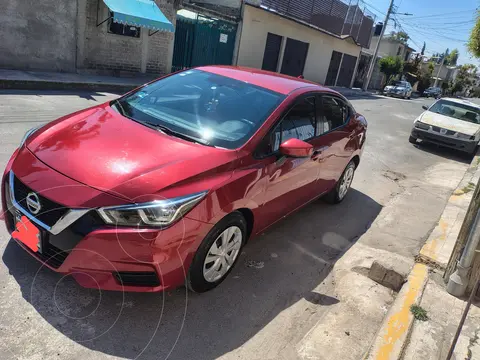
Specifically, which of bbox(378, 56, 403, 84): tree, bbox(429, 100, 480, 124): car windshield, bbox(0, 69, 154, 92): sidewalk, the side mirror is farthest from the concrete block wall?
bbox(378, 56, 403, 84): tree

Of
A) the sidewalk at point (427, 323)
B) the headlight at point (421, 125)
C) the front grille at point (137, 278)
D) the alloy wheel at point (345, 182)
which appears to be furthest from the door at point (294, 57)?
the front grille at point (137, 278)

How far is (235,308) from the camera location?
3139mm

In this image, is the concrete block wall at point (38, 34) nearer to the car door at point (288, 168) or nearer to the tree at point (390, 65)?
the car door at point (288, 168)

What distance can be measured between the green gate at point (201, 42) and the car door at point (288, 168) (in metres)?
13.8

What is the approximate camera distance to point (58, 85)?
11008 millimetres

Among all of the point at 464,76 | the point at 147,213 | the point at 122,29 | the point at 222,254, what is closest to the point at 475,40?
the point at 122,29

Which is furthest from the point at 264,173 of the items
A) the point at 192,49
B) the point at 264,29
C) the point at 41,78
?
the point at 264,29

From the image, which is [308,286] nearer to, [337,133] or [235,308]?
[235,308]

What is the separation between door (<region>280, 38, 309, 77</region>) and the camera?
24.0m

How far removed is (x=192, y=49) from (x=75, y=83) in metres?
7.07

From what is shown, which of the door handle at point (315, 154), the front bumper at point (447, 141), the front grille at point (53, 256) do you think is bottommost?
the front bumper at point (447, 141)

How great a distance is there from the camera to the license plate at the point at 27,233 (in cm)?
263

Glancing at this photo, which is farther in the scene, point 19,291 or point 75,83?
point 75,83

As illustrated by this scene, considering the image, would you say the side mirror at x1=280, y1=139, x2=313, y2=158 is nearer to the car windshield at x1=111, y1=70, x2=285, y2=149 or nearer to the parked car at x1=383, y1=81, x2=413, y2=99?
the car windshield at x1=111, y1=70, x2=285, y2=149
